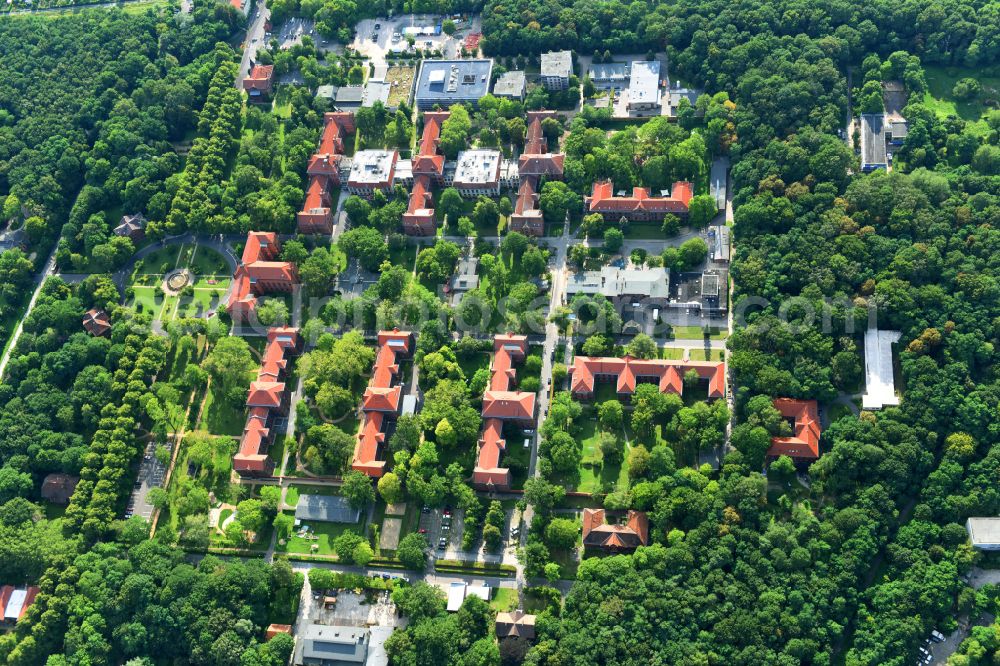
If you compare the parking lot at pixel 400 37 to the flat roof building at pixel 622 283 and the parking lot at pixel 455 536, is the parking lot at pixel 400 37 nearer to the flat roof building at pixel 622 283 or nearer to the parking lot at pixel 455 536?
the flat roof building at pixel 622 283

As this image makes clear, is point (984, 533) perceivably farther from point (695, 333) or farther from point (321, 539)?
point (321, 539)

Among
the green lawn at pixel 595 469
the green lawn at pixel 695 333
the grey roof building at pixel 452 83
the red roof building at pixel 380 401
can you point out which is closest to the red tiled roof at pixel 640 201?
the green lawn at pixel 695 333

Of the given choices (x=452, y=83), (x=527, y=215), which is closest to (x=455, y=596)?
(x=527, y=215)

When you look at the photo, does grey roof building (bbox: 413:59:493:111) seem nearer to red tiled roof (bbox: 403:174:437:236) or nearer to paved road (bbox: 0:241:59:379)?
red tiled roof (bbox: 403:174:437:236)

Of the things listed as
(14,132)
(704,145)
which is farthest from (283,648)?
(14,132)

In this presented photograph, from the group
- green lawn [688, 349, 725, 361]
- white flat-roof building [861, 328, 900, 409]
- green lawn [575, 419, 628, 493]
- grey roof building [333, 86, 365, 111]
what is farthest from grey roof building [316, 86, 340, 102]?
white flat-roof building [861, 328, 900, 409]

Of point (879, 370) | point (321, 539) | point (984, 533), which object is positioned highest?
point (879, 370)
